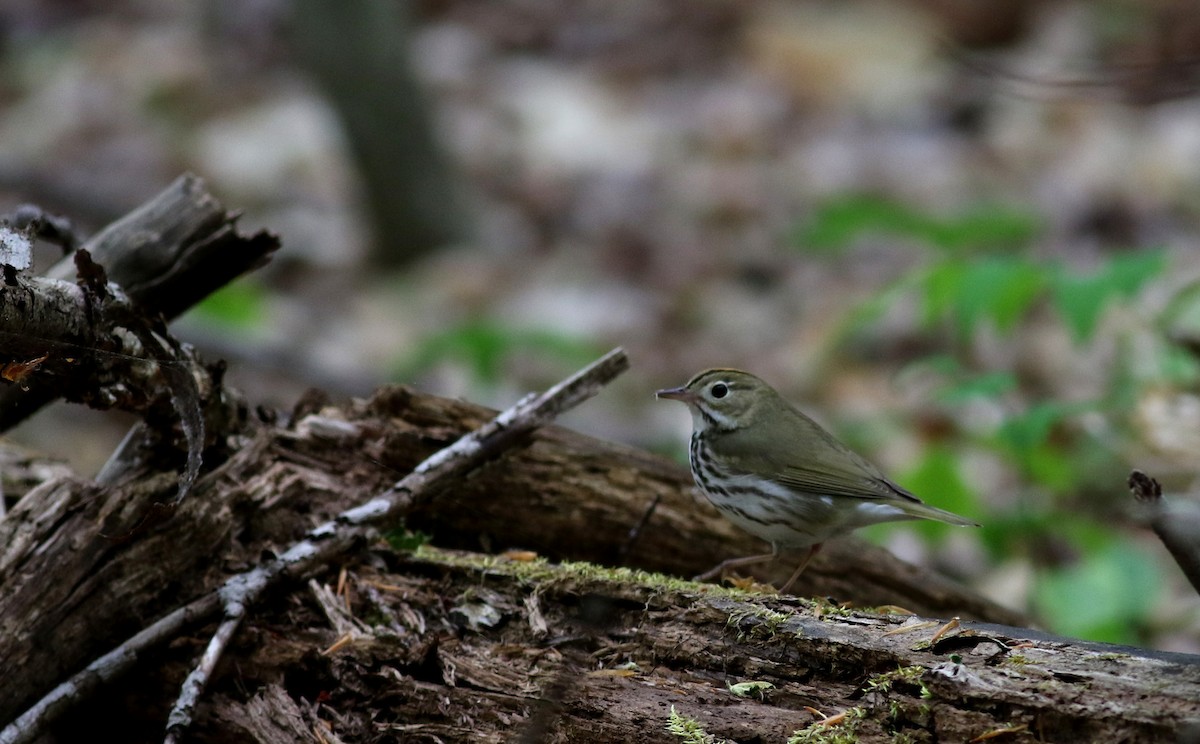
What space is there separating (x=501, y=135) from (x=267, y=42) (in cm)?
278

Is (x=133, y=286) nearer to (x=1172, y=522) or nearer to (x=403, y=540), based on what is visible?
(x=403, y=540)

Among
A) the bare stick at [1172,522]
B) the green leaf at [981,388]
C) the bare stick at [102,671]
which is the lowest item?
→ the bare stick at [102,671]

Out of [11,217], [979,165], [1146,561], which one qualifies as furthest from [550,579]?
[979,165]

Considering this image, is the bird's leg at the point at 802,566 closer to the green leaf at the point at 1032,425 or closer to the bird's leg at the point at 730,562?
the bird's leg at the point at 730,562

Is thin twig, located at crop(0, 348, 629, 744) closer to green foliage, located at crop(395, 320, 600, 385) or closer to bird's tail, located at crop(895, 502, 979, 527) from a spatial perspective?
bird's tail, located at crop(895, 502, 979, 527)

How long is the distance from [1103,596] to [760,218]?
4852mm

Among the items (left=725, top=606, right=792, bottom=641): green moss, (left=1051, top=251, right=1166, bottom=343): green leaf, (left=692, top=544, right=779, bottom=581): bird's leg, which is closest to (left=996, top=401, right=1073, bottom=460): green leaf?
(left=1051, top=251, right=1166, bottom=343): green leaf

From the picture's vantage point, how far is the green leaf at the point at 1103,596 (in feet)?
13.1

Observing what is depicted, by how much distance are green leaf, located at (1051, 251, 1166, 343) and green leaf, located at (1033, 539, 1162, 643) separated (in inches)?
41.8

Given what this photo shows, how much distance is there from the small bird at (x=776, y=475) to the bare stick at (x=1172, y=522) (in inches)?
36.9

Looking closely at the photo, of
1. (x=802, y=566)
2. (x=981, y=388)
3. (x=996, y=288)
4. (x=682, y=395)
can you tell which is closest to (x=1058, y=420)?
(x=996, y=288)

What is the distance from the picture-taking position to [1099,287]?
347 cm

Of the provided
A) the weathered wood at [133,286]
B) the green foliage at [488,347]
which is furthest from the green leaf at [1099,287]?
the green foliage at [488,347]

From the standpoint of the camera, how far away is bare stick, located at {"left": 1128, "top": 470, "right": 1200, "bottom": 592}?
1.75m
